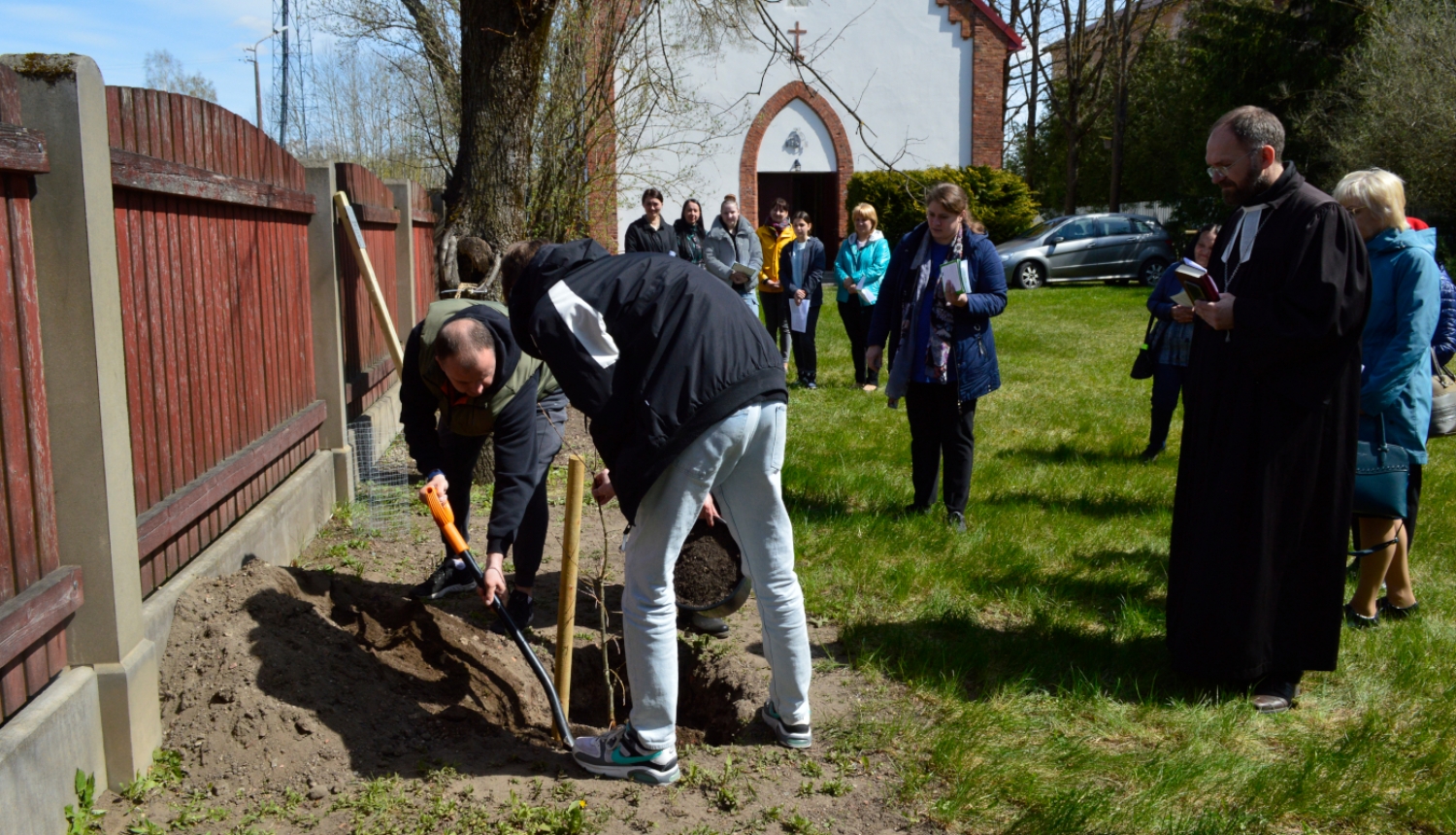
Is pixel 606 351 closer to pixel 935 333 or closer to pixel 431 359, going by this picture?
pixel 431 359

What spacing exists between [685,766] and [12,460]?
204 cm

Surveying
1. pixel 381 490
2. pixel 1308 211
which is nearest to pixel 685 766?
pixel 1308 211

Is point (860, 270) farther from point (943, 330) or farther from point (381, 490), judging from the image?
point (381, 490)

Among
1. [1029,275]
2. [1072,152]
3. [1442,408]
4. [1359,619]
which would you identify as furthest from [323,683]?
[1072,152]

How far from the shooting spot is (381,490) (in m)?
6.86

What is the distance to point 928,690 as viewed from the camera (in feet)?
13.5

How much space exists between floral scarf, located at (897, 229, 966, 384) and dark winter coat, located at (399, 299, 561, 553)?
2.20 m

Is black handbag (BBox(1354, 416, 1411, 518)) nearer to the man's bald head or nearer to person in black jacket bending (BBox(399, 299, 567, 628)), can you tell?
person in black jacket bending (BBox(399, 299, 567, 628))

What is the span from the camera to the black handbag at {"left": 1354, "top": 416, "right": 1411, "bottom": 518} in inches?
178

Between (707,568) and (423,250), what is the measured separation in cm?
658

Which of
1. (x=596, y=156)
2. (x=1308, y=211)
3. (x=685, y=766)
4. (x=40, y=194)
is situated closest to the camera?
(x=40, y=194)

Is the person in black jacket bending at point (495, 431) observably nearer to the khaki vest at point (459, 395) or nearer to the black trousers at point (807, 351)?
the khaki vest at point (459, 395)

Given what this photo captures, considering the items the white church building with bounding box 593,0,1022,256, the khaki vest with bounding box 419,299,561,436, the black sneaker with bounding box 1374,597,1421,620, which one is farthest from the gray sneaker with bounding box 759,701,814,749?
the white church building with bounding box 593,0,1022,256

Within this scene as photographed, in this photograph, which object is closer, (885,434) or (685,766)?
(685,766)
